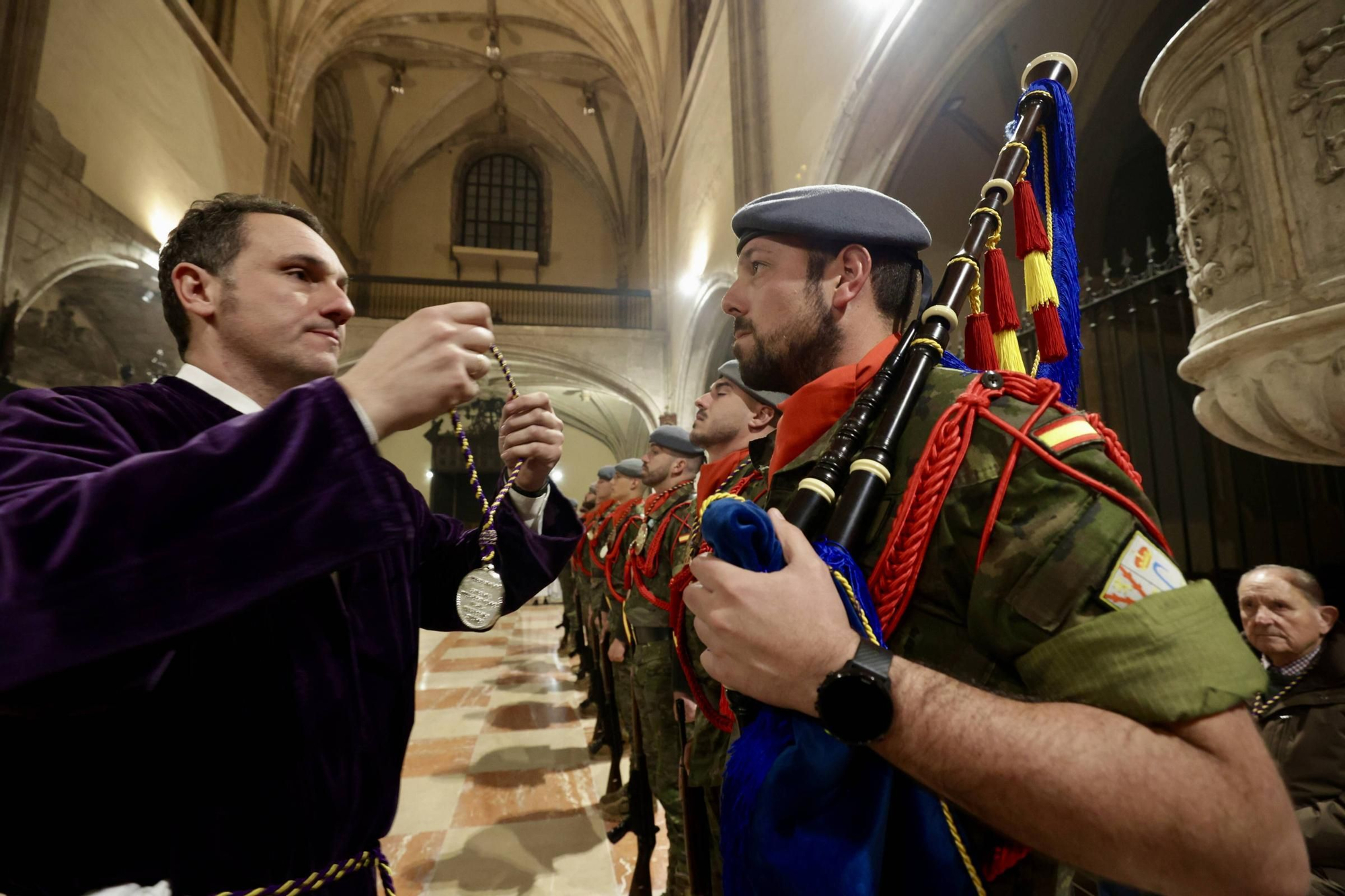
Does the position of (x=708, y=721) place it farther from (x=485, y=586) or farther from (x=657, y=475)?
(x=657, y=475)

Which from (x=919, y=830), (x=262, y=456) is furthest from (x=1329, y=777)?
(x=262, y=456)

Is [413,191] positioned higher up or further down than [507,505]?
higher up

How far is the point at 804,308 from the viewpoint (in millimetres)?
1255

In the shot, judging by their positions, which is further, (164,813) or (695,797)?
(695,797)

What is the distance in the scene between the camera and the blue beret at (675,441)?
4648 millimetres

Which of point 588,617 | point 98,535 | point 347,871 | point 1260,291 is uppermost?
point 1260,291

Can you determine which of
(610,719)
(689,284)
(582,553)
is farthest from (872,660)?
(689,284)

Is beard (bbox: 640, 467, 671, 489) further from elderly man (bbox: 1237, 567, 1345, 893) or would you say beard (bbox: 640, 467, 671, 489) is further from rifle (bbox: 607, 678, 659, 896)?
elderly man (bbox: 1237, 567, 1345, 893)

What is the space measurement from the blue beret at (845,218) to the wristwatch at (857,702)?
0.83 meters

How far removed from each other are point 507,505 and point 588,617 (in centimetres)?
497

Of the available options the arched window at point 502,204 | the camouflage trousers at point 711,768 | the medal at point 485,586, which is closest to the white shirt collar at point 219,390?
the medal at point 485,586

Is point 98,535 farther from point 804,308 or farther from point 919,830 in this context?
point 804,308

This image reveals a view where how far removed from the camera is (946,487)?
85 centimetres

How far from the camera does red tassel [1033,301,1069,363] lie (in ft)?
4.14
